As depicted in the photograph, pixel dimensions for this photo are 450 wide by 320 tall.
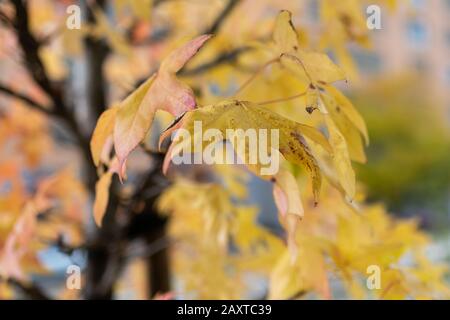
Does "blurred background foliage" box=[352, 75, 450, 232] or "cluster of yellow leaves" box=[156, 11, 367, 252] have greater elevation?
"blurred background foliage" box=[352, 75, 450, 232]

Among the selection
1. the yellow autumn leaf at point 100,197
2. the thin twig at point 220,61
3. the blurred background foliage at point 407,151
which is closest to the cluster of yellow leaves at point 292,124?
the yellow autumn leaf at point 100,197

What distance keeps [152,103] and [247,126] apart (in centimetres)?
6

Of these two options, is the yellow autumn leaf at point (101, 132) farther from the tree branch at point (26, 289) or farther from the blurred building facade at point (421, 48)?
the blurred building facade at point (421, 48)

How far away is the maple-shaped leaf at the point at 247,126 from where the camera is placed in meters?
0.27

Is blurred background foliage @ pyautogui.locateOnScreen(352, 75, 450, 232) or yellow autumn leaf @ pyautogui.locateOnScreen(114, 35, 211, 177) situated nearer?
yellow autumn leaf @ pyautogui.locateOnScreen(114, 35, 211, 177)

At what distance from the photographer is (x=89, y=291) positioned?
0.69 meters

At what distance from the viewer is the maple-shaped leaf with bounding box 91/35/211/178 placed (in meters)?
0.28

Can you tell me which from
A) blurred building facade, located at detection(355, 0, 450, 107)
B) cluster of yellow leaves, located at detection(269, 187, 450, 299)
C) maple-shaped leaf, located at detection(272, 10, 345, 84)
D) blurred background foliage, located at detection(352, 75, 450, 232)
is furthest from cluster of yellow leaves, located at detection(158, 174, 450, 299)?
blurred building facade, located at detection(355, 0, 450, 107)

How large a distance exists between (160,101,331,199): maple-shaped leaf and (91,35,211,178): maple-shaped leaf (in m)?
0.01

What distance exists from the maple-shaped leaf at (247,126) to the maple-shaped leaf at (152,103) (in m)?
0.01

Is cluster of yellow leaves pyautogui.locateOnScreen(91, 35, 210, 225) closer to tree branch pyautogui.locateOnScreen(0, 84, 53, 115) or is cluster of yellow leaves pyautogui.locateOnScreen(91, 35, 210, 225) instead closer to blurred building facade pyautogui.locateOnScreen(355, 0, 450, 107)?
tree branch pyautogui.locateOnScreen(0, 84, 53, 115)

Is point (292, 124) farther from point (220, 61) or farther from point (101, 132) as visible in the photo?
point (220, 61)

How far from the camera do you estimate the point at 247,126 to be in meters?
0.27

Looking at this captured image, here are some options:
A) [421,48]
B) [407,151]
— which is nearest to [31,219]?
[407,151]
